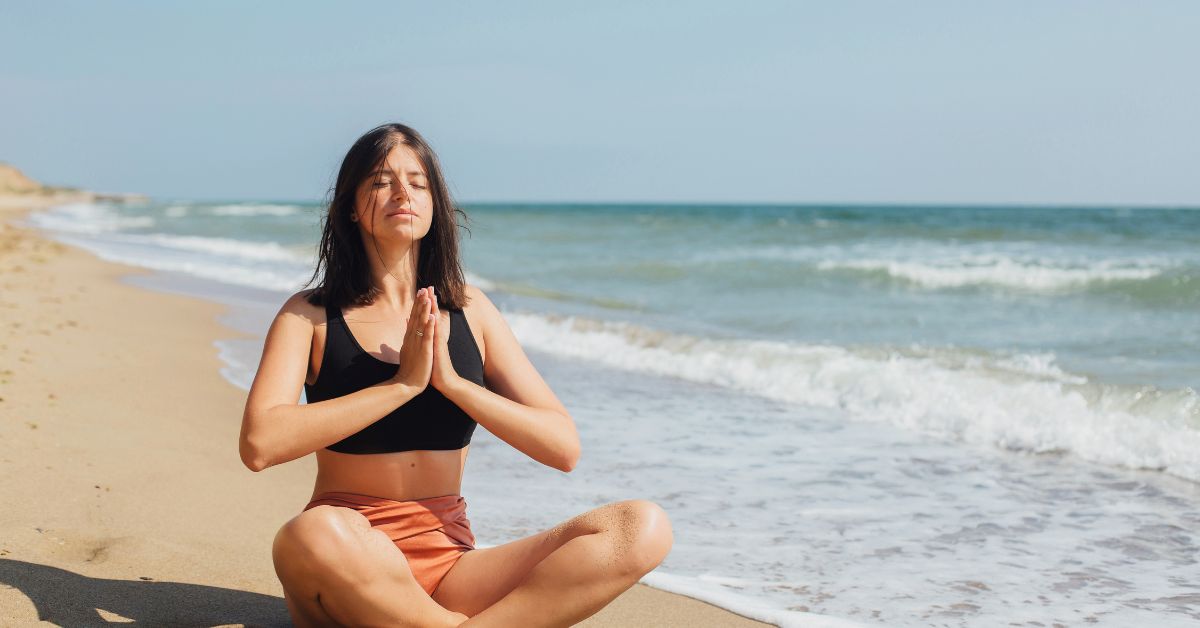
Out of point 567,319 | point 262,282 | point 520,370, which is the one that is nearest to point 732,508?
point 520,370

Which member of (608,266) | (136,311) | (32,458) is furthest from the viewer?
(608,266)

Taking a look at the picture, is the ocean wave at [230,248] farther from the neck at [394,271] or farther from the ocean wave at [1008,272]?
the neck at [394,271]

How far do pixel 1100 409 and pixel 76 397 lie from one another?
22.1 feet

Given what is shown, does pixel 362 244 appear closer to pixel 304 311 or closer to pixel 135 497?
pixel 304 311

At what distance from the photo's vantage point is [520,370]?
3.27 meters

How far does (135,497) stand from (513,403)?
2.49 meters

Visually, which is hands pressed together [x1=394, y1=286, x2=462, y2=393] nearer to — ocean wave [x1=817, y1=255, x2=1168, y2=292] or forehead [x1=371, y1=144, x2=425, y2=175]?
forehead [x1=371, y1=144, x2=425, y2=175]

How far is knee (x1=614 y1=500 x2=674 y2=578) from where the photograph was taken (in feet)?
9.39

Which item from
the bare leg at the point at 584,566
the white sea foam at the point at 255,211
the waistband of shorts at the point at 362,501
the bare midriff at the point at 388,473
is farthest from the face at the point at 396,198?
the white sea foam at the point at 255,211

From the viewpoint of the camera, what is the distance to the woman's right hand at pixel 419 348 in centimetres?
281

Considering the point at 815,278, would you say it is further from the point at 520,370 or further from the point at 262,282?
the point at 520,370

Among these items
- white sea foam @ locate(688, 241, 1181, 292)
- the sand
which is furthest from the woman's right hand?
white sea foam @ locate(688, 241, 1181, 292)

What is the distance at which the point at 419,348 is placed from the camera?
9.27 feet

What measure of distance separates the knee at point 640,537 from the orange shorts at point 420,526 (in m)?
0.55
